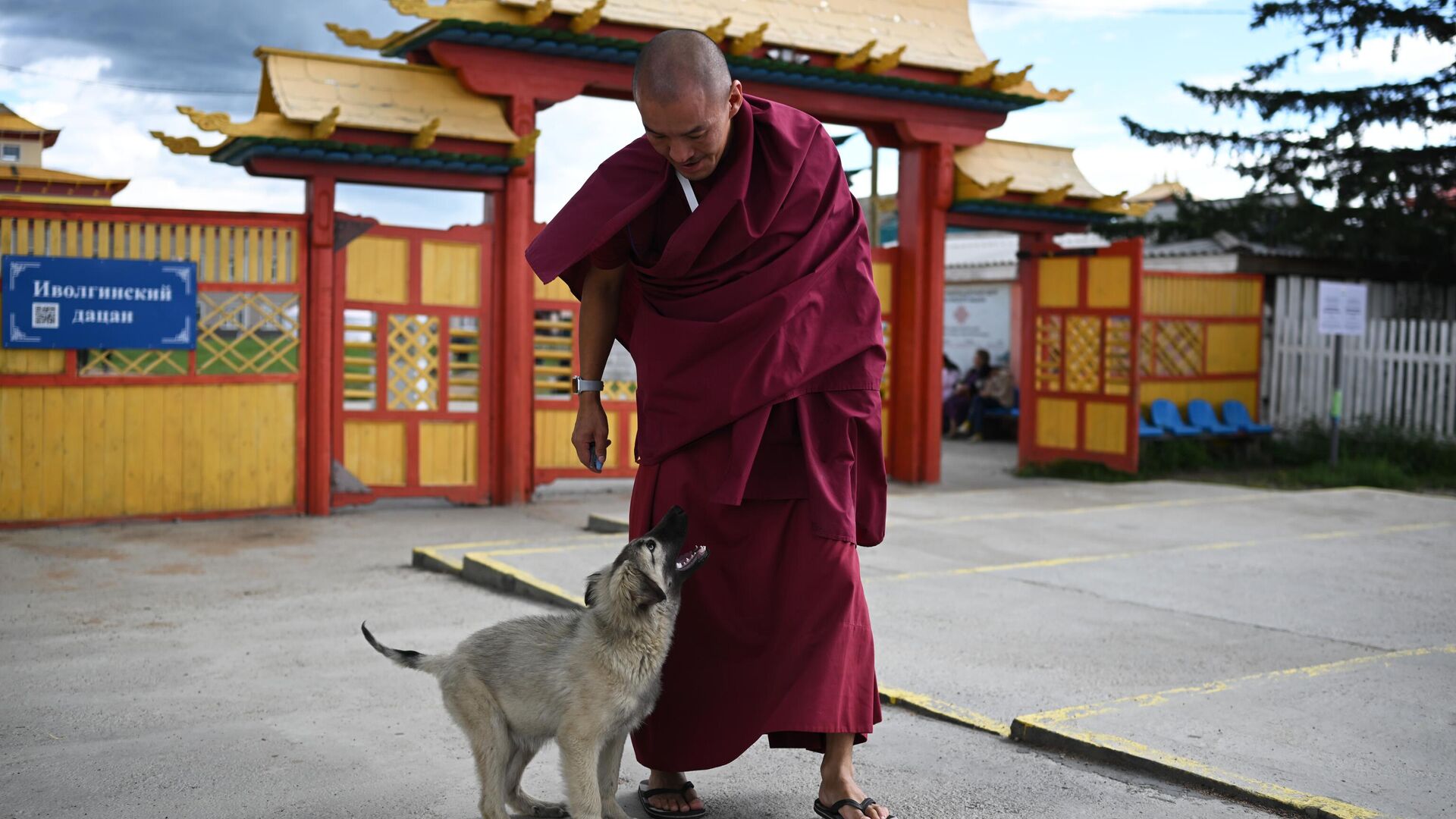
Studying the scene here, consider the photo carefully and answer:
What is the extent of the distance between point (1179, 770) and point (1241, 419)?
13317 millimetres

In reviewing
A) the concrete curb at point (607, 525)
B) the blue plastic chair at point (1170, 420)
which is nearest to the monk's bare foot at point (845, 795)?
the concrete curb at point (607, 525)

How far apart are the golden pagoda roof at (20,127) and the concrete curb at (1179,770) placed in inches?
855

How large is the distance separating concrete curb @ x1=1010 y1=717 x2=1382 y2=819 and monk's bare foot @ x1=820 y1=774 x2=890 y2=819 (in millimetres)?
962

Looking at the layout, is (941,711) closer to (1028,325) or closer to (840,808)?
(840,808)

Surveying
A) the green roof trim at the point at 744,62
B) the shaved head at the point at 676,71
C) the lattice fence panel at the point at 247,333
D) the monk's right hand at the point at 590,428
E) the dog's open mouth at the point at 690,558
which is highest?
the green roof trim at the point at 744,62

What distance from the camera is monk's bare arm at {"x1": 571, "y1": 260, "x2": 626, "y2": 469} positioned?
364cm

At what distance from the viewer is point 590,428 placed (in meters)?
3.66

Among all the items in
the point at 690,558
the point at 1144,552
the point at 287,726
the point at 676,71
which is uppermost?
the point at 676,71

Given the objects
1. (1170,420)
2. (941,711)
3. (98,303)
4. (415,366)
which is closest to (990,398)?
(1170,420)

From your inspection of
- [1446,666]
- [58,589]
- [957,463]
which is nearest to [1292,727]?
[1446,666]

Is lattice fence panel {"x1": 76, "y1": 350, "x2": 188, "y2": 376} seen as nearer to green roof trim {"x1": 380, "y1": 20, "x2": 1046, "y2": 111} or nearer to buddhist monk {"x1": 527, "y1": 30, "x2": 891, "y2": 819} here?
green roof trim {"x1": 380, "y1": 20, "x2": 1046, "y2": 111}

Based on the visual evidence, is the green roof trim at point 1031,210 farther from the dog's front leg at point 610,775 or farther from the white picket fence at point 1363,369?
the dog's front leg at point 610,775

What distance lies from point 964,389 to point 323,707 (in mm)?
16101

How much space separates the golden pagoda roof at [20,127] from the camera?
69.3 feet
